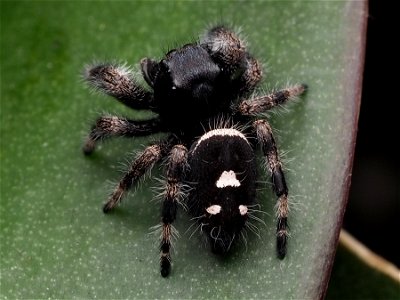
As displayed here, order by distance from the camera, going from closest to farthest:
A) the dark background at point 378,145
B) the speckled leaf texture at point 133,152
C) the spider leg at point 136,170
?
the speckled leaf texture at point 133,152 < the spider leg at point 136,170 < the dark background at point 378,145

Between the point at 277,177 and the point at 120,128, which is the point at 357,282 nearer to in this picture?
the point at 277,177

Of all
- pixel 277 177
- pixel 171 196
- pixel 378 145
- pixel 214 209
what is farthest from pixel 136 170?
pixel 378 145

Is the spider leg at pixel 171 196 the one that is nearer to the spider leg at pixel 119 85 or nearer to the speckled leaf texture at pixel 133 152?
the speckled leaf texture at pixel 133 152

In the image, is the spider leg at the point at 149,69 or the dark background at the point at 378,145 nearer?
the spider leg at the point at 149,69

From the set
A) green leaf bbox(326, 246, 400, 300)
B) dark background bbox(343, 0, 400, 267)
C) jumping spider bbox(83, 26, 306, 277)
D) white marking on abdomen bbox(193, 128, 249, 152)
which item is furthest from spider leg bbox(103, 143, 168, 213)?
dark background bbox(343, 0, 400, 267)

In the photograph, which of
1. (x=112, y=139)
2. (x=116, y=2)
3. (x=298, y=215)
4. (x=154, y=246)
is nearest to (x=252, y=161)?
(x=298, y=215)

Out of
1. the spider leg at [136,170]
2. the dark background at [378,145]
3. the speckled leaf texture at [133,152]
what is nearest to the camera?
the speckled leaf texture at [133,152]

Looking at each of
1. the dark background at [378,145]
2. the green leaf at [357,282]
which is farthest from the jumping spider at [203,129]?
the dark background at [378,145]
